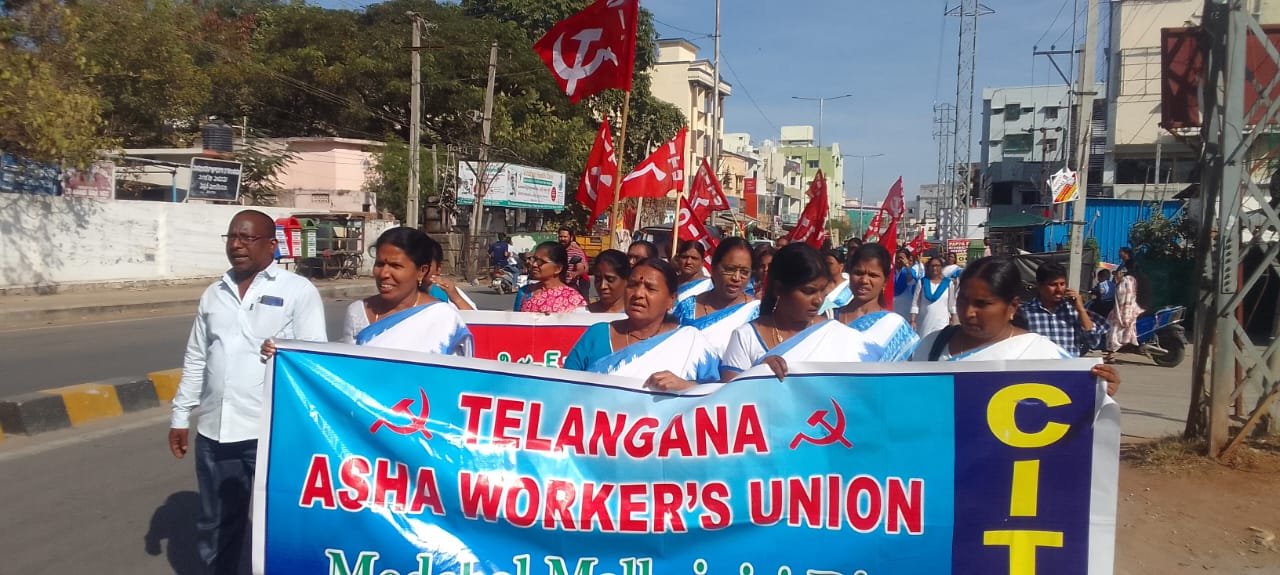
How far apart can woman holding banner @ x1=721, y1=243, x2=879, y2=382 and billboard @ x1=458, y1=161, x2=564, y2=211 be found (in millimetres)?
25281

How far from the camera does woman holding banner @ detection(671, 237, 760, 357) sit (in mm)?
4531

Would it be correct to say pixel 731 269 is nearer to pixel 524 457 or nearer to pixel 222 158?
pixel 524 457

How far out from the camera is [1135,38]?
29.5m

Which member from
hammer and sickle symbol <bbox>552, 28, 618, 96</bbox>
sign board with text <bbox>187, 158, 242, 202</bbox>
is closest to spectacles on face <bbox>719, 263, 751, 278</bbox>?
hammer and sickle symbol <bbox>552, 28, 618, 96</bbox>

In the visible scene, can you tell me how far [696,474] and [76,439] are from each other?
18.1ft

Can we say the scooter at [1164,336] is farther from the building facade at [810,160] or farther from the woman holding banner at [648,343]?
the building facade at [810,160]

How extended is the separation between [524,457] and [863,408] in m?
1.15

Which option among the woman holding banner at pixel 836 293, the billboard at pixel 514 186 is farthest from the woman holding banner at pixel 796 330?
the billboard at pixel 514 186

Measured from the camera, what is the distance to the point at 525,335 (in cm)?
561

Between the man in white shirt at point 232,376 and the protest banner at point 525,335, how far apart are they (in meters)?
1.87

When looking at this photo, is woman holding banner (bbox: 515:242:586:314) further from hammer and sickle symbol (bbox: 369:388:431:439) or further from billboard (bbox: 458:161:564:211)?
billboard (bbox: 458:161:564:211)

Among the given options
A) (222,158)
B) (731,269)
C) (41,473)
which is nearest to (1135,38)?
(222,158)

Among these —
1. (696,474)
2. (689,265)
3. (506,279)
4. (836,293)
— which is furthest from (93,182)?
(696,474)

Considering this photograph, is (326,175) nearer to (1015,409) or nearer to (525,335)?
(525,335)
